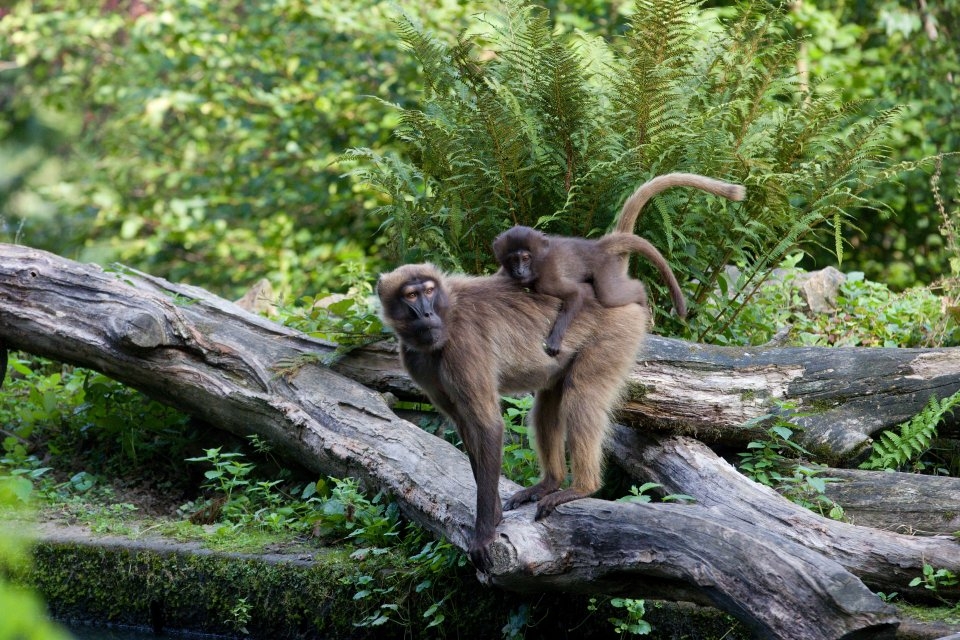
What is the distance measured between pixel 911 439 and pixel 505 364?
2368 mm

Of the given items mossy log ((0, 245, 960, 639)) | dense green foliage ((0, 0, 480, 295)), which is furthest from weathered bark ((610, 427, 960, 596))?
dense green foliage ((0, 0, 480, 295))

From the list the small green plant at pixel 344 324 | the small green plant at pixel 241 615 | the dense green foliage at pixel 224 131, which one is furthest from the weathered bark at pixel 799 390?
the dense green foliage at pixel 224 131

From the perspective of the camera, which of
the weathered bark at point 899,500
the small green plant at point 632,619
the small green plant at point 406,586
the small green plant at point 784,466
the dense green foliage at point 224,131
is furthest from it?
the dense green foliage at point 224,131

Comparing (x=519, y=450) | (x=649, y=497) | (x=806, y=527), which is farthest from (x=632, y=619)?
(x=519, y=450)

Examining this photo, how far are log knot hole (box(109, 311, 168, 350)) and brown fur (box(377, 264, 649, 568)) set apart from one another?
7.29 ft

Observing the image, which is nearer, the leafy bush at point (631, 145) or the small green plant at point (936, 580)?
the small green plant at point (936, 580)

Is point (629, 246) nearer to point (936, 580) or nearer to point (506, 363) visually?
point (506, 363)

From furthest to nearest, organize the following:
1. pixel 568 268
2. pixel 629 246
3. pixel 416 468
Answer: pixel 416 468
pixel 629 246
pixel 568 268

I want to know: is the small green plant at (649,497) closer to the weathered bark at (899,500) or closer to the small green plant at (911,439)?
the weathered bark at (899,500)

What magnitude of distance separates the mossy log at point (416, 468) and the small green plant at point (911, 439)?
0.29m

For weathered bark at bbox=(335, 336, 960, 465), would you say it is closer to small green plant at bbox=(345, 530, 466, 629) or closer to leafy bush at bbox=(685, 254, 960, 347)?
leafy bush at bbox=(685, 254, 960, 347)

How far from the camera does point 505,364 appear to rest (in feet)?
16.6

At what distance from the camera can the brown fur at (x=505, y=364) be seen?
189 inches

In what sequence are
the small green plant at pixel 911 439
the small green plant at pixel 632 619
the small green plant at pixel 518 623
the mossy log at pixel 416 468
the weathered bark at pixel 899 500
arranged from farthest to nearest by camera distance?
1. the small green plant at pixel 911 439
2. the weathered bark at pixel 899 500
3. the small green plant at pixel 518 623
4. the small green plant at pixel 632 619
5. the mossy log at pixel 416 468
